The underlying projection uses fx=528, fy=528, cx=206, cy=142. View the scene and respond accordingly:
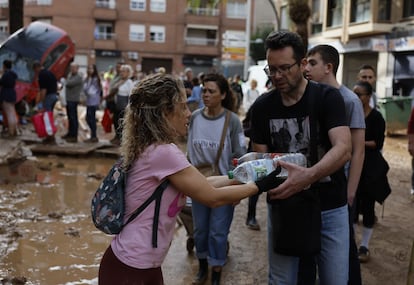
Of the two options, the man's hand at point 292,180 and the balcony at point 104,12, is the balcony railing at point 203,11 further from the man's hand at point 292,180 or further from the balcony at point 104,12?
the man's hand at point 292,180

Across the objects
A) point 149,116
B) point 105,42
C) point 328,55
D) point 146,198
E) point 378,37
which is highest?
point 105,42

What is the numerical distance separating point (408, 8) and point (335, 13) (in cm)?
517

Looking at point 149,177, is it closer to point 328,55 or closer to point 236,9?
point 328,55

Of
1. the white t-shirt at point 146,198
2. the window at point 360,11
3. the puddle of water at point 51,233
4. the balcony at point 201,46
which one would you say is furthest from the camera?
the balcony at point 201,46

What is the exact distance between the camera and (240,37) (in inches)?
1992

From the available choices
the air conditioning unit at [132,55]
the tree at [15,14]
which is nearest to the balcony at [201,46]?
the air conditioning unit at [132,55]

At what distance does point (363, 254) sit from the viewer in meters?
5.41

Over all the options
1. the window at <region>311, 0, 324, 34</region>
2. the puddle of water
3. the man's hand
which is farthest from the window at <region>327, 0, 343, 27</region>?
the man's hand

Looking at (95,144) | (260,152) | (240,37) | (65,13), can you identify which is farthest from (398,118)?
(65,13)

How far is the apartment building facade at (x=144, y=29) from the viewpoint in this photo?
48.8m

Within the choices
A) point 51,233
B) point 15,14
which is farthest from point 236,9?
point 51,233

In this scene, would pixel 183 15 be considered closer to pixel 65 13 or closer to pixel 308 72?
pixel 65 13

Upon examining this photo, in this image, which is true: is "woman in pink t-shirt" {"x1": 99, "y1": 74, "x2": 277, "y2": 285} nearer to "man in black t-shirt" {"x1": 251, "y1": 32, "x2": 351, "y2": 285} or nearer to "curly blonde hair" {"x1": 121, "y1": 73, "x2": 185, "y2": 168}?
"curly blonde hair" {"x1": 121, "y1": 73, "x2": 185, "y2": 168}

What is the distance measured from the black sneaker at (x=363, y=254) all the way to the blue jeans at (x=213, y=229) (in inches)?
64.4
